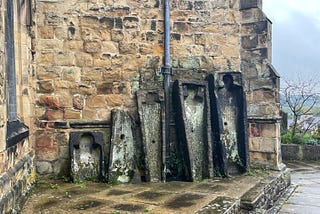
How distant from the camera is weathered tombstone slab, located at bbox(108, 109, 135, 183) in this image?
Answer: 5.52 m

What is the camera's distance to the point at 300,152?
32.7ft

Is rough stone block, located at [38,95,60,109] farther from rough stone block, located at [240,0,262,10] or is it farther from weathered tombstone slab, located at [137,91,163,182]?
rough stone block, located at [240,0,262,10]

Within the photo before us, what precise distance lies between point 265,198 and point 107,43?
3329mm

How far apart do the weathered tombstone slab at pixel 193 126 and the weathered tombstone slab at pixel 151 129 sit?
330 mm

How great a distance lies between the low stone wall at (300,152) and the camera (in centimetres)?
980

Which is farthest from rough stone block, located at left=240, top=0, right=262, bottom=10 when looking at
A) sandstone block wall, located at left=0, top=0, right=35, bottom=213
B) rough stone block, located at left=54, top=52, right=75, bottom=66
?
A: sandstone block wall, located at left=0, top=0, right=35, bottom=213

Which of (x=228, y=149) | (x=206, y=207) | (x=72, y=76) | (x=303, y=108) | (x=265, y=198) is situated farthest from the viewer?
(x=303, y=108)

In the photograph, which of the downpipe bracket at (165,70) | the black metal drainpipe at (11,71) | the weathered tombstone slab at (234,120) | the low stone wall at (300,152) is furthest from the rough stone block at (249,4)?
the low stone wall at (300,152)

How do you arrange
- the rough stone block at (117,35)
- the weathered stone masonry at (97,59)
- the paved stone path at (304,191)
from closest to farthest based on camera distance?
the paved stone path at (304,191), the weathered stone masonry at (97,59), the rough stone block at (117,35)

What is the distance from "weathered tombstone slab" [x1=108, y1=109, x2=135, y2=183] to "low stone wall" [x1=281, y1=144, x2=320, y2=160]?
5.85 metres

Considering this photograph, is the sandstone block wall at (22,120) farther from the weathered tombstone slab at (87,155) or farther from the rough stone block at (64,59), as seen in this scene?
the weathered tombstone slab at (87,155)

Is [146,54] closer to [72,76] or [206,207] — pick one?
[72,76]

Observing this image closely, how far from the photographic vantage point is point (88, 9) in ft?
18.8

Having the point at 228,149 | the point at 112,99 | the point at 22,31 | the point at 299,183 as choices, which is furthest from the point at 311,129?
the point at 22,31
